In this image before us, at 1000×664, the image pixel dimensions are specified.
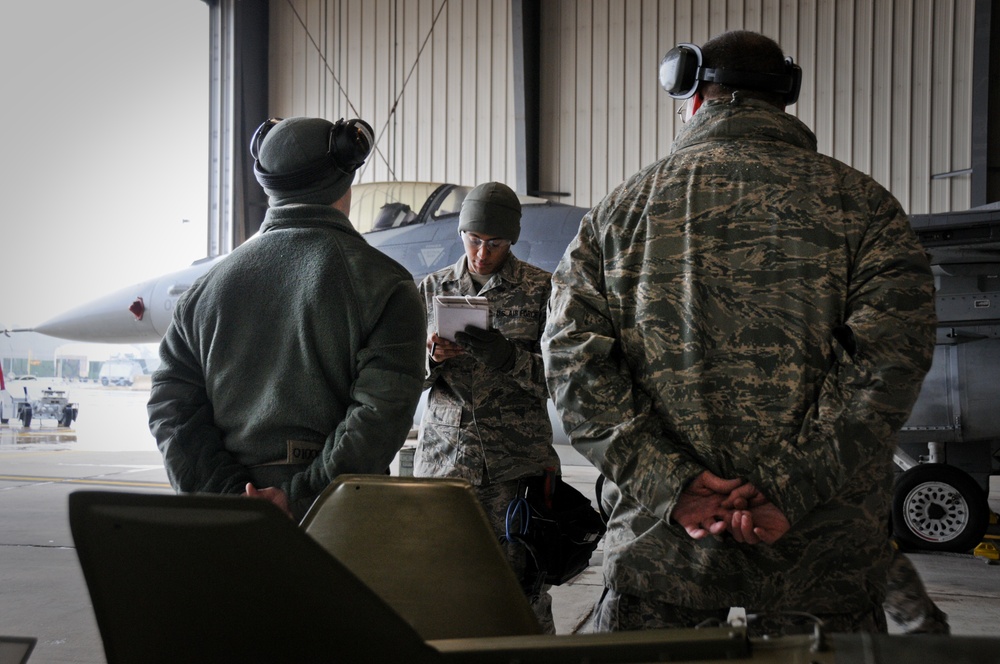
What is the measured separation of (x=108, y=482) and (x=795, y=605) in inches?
340

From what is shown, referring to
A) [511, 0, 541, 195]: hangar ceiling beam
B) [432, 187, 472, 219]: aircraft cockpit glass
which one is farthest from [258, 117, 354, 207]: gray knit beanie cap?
[511, 0, 541, 195]: hangar ceiling beam

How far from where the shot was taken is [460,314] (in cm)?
293

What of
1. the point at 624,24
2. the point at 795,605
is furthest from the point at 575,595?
the point at 624,24

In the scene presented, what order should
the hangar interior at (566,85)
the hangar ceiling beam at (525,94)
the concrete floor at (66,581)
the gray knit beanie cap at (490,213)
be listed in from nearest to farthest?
the gray knit beanie cap at (490,213), the concrete floor at (66,581), the hangar interior at (566,85), the hangar ceiling beam at (525,94)

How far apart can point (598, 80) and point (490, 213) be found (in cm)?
1102

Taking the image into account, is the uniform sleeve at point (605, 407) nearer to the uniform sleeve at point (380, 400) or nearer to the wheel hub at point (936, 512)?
the uniform sleeve at point (380, 400)

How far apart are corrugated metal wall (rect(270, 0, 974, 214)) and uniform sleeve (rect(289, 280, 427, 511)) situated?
442 inches

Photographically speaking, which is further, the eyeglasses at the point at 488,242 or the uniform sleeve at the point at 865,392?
the eyeglasses at the point at 488,242

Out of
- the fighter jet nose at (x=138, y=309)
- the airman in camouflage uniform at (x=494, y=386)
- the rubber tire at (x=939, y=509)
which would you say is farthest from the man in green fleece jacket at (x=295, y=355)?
the fighter jet nose at (x=138, y=309)

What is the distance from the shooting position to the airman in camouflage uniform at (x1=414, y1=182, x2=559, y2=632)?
10.0 ft

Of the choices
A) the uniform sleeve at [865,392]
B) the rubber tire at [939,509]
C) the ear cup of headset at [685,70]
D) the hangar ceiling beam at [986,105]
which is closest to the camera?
the uniform sleeve at [865,392]

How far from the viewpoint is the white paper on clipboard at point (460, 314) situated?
9.59ft

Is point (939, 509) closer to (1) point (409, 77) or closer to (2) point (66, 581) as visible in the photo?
(2) point (66, 581)

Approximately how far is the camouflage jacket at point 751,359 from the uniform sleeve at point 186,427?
82 cm
